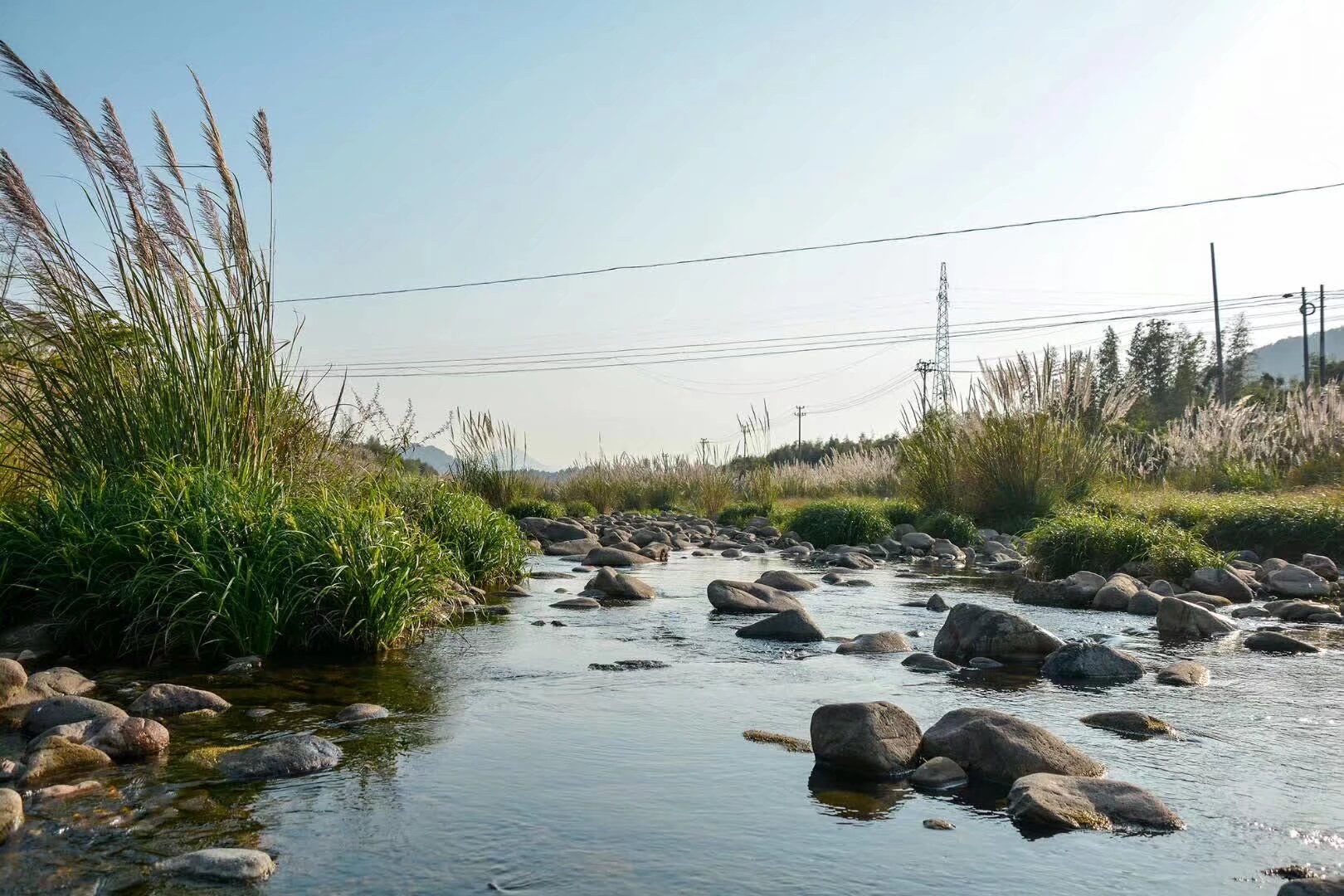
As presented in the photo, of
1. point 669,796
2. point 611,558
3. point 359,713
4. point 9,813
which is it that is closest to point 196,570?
point 359,713

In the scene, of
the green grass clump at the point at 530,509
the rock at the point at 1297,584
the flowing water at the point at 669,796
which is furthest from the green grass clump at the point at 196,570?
the green grass clump at the point at 530,509

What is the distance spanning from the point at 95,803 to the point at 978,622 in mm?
4939

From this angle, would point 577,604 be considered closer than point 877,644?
No

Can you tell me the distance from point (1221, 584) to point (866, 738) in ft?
21.8

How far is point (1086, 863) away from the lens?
2.97 meters

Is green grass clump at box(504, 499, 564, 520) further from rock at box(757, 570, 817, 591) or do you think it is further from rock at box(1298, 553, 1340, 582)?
rock at box(1298, 553, 1340, 582)

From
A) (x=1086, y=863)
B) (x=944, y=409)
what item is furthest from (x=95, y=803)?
(x=944, y=409)

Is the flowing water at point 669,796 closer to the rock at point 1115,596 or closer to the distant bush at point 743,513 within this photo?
the rock at point 1115,596

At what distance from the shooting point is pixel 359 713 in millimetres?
4582

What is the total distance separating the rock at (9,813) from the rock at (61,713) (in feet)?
3.13

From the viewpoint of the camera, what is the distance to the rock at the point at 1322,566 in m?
10.1

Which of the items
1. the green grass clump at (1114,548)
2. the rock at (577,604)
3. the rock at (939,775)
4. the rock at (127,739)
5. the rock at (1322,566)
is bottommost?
the rock at (939,775)

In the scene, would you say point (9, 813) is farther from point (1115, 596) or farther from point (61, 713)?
point (1115, 596)

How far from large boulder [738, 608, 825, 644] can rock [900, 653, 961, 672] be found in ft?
3.45
